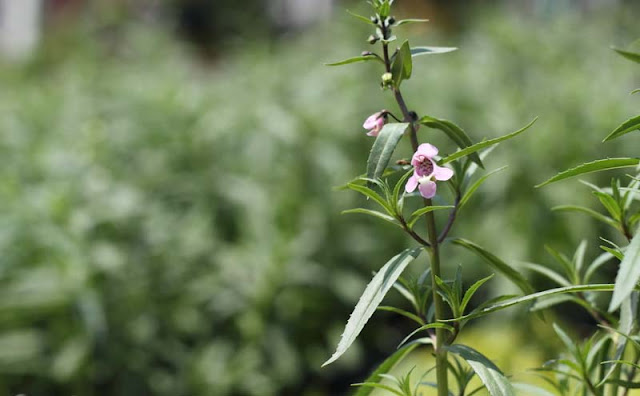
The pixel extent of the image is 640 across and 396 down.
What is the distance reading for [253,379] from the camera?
331 centimetres

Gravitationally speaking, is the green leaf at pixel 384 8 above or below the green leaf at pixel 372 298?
above

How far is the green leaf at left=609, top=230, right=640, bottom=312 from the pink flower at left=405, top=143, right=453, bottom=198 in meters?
0.24

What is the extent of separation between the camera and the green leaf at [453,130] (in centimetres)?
105

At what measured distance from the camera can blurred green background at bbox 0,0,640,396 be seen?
10.6 feet

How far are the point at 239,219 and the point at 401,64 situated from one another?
2926mm

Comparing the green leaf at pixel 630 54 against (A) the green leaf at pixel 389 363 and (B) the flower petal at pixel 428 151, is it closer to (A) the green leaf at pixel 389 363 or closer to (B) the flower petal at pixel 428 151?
(B) the flower petal at pixel 428 151

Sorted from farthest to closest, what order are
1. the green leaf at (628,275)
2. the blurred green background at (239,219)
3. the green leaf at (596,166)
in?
the blurred green background at (239,219) → the green leaf at (596,166) → the green leaf at (628,275)

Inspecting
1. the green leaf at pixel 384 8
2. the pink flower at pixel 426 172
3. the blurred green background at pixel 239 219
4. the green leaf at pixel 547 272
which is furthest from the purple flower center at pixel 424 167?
the blurred green background at pixel 239 219

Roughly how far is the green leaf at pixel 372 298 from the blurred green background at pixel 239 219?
80.6 inches

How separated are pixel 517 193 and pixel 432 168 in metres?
3.01

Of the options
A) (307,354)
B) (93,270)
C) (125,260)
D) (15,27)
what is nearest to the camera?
(93,270)

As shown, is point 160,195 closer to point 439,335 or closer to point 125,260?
point 125,260

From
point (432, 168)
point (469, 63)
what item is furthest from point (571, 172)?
point (469, 63)

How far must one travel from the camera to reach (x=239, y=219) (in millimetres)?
3924
